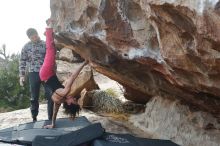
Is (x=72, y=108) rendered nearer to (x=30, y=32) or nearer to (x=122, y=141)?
(x=30, y=32)

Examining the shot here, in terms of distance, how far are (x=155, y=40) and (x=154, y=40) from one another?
0.05 feet

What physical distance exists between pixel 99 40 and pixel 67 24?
88 centimetres

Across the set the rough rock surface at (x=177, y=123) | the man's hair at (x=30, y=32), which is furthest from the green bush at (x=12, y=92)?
the man's hair at (x=30, y=32)

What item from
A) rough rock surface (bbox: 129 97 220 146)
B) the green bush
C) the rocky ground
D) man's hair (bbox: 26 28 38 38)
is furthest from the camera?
the green bush

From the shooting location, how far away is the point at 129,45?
21.3 feet

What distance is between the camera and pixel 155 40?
5.97 meters

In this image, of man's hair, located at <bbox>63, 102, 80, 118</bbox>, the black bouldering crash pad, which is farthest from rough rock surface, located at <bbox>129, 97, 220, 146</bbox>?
man's hair, located at <bbox>63, 102, 80, 118</bbox>

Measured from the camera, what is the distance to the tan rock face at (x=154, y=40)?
15.6 feet

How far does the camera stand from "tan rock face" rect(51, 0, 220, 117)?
187 inches

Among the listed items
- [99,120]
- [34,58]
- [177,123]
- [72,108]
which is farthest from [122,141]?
[99,120]

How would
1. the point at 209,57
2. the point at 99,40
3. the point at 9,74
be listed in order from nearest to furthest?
the point at 209,57 → the point at 99,40 → the point at 9,74

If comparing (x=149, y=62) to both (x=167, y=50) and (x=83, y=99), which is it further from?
(x=83, y=99)

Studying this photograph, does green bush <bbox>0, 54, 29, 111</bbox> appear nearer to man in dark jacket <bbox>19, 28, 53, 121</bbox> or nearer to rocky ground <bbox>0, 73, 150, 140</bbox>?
rocky ground <bbox>0, 73, 150, 140</bbox>

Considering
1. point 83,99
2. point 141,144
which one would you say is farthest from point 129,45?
point 83,99
